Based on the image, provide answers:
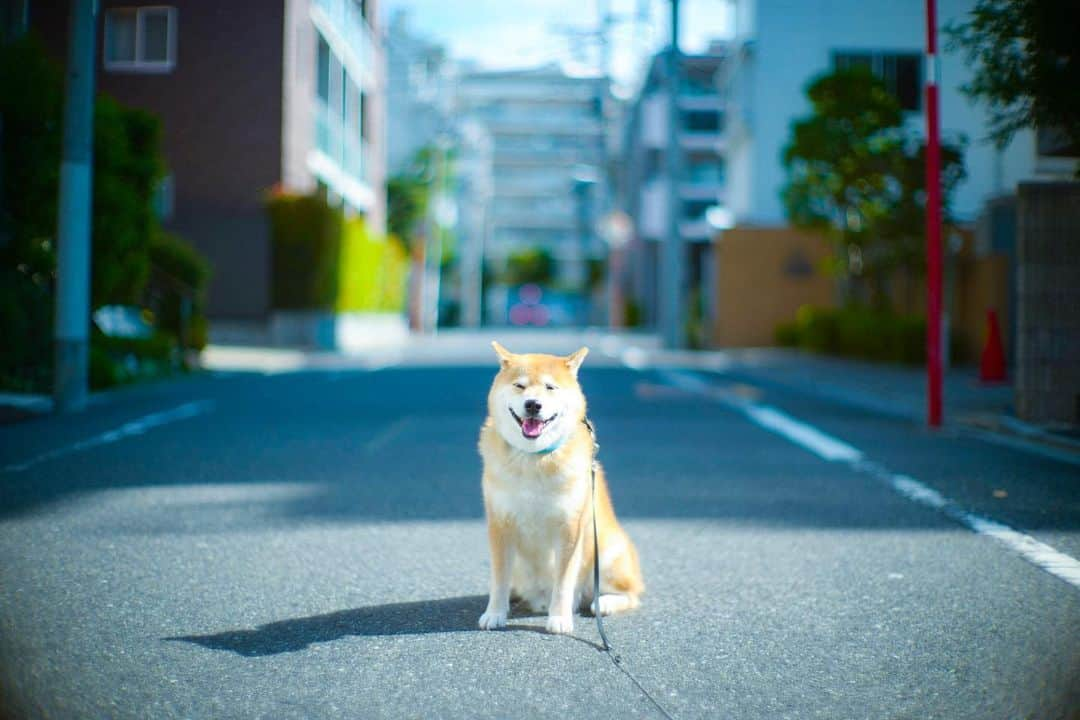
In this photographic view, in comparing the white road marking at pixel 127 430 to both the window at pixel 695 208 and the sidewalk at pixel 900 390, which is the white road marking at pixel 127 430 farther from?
the window at pixel 695 208

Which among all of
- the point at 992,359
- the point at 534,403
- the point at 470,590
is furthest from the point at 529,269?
the point at 534,403

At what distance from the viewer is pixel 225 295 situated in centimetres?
3259

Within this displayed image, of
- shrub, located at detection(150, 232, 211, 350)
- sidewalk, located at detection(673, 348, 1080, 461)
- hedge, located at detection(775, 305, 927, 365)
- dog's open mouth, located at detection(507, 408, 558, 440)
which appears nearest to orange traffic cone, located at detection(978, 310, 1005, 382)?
sidewalk, located at detection(673, 348, 1080, 461)

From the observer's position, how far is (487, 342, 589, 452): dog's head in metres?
4.43

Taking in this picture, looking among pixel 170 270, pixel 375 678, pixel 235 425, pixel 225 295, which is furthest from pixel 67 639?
pixel 225 295

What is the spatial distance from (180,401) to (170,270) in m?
7.75

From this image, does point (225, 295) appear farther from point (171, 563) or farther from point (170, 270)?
point (171, 563)

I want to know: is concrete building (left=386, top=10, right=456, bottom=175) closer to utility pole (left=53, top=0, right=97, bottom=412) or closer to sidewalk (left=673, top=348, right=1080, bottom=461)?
sidewalk (left=673, top=348, right=1080, bottom=461)

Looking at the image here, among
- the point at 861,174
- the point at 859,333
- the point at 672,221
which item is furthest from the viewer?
the point at 672,221

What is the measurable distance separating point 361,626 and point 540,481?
0.93 metres

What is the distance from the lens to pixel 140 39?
43.7 ft

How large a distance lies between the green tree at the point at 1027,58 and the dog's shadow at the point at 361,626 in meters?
8.27

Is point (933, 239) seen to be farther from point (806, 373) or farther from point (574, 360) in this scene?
point (574, 360)

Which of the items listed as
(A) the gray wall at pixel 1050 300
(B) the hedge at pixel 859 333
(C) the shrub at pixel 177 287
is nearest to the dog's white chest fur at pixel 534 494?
(A) the gray wall at pixel 1050 300
